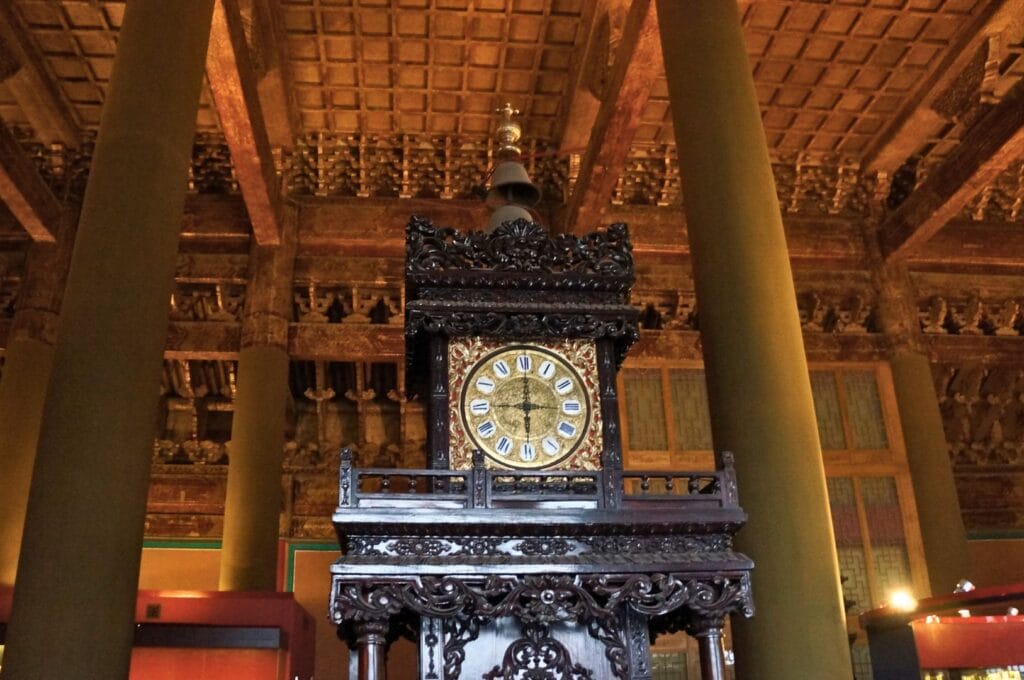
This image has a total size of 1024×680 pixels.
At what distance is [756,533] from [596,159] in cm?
475

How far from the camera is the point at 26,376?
26.4ft

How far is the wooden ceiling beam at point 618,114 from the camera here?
252 inches

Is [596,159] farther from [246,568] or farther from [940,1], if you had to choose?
[246,568]

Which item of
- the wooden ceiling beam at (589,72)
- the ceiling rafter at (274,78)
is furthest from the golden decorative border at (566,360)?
the ceiling rafter at (274,78)

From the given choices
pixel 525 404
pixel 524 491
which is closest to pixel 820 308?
pixel 525 404

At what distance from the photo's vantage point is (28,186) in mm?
7992

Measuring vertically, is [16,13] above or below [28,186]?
above

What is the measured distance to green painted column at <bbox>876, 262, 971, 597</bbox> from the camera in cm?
808

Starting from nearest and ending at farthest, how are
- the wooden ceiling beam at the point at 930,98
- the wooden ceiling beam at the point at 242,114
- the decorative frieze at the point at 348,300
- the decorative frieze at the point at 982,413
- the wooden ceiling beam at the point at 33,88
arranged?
the wooden ceiling beam at the point at 242,114
the wooden ceiling beam at the point at 33,88
the wooden ceiling beam at the point at 930,98
the decorative frieze at the point at 348,300
the decorative frieze at the point at 982,413

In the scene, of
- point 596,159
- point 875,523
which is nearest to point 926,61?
point 596,159

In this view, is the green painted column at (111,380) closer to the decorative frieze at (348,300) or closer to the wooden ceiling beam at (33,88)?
the wooden ceiling beam at (33,88)

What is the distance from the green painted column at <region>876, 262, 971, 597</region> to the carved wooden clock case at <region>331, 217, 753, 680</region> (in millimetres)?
6159

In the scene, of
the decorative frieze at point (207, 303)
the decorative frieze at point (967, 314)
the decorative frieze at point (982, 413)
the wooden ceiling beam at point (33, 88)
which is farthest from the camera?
the decorative frieze at point (982, 413)

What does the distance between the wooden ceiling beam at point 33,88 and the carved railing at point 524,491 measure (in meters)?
6.53
